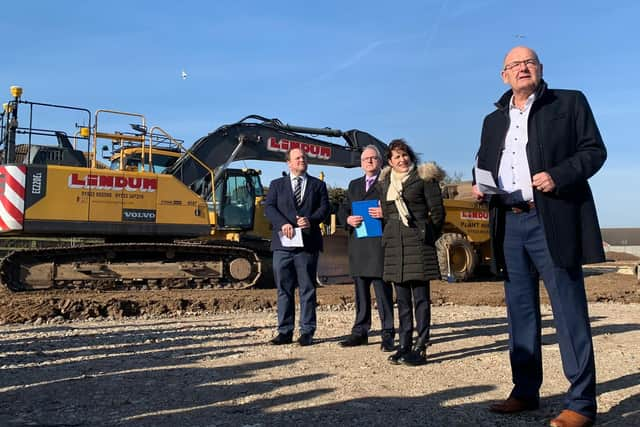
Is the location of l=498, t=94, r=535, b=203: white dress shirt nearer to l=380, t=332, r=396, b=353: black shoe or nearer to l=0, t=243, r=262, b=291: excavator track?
l=380, t=332, r=396, b=353: black shoe

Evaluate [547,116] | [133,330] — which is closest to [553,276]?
[547,116]

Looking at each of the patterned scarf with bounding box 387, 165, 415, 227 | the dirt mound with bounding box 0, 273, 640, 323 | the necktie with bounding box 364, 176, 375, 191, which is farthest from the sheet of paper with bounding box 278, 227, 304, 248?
the dirt mound with bounding box 0, 273, 640, 323

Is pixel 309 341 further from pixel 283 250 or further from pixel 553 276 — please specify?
pixel 553 276

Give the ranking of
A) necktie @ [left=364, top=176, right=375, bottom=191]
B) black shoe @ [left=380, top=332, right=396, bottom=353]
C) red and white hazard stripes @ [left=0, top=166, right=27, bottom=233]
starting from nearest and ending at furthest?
black shoe @ [left=380, top=332, right=396, bottom=353] → necktie @ [left=364, top=176, right=375, bottom=191] → red and white hazard stripes @ [left=0, top=166, right=27, bottom=233]

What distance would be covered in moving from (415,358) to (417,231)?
959 mm

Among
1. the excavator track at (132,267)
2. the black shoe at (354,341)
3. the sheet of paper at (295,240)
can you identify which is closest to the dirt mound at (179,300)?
the excavator track at (132,267)

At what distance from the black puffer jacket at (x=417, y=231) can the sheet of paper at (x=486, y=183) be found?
1.41 m

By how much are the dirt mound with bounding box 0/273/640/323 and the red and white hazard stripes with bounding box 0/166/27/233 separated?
1228mm

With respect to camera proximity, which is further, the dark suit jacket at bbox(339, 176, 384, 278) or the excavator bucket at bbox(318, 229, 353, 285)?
the excavator bucket at bbox(318, 229, 353, 285)

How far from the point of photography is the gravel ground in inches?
133

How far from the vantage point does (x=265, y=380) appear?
4.25 meters

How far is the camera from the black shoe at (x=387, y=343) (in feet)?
17.8

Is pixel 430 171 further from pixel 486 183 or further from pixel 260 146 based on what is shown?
pixel 260 146

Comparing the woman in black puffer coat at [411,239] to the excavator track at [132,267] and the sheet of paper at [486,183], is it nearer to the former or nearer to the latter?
the sheet of paper at [486,183]
